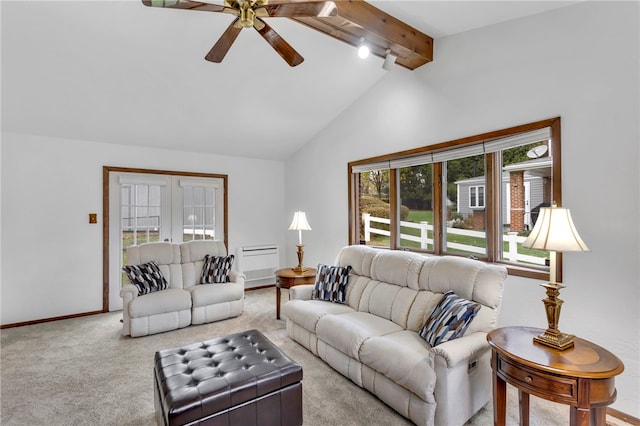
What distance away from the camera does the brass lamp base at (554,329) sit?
1814 mm

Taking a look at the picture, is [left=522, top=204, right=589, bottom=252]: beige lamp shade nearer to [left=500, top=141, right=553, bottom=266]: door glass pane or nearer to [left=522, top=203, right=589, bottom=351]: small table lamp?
[left=522, top=203, right=589, bottom=351]: small table lamp

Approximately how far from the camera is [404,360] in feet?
7.03

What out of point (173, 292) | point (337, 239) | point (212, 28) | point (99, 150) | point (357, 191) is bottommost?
point (173, 292)

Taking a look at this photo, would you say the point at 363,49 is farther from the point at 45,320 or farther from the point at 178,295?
the point at 45,320

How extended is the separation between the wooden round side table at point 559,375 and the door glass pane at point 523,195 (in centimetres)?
123

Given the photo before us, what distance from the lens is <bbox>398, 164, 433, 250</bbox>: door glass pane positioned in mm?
3889

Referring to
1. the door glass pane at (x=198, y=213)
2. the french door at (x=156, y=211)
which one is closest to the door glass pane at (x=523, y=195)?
the french door at (x=156, y=211)

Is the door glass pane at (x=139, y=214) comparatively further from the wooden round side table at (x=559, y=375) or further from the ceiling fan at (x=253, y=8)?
the wooden round side table at (x=559, y=375)

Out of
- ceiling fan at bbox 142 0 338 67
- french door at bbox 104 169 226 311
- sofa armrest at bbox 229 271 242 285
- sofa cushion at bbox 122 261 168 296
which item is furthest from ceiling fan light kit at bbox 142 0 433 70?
french door at bbox 104 169 226 311

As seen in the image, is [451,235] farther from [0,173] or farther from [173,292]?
[0,173]

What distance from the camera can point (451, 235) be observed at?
3682mm

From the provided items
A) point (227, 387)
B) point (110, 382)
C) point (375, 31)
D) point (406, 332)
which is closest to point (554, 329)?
point (406, 332)

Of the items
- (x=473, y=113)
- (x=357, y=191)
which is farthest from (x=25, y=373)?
(x=473, y=113)

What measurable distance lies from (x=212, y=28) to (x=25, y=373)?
3.53 metres
